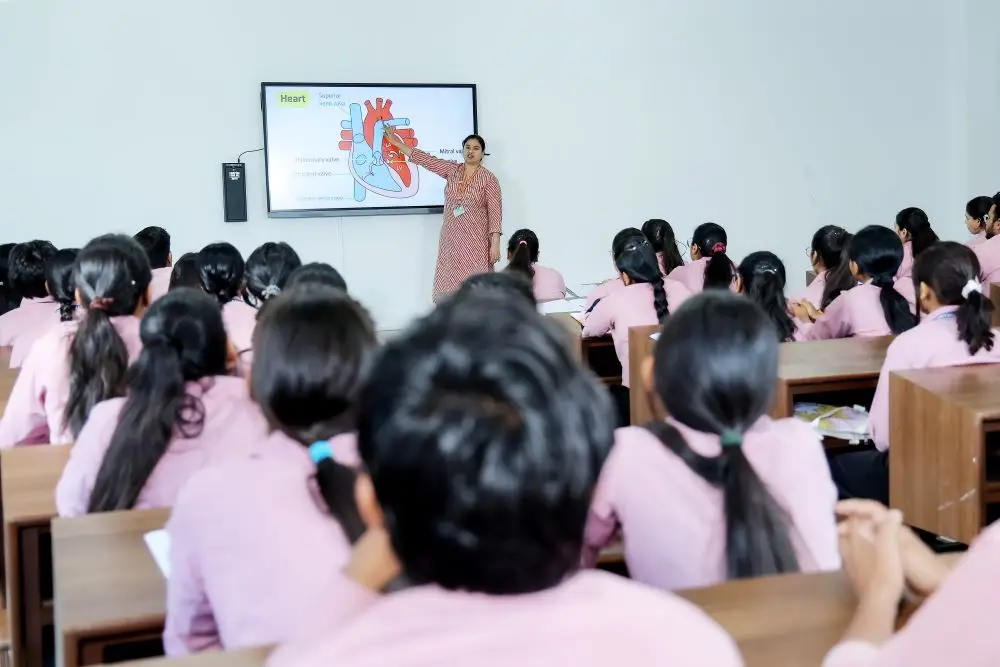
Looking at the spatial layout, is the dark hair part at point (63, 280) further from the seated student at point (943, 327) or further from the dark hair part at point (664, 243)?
the dark hair part at point (664, 243)

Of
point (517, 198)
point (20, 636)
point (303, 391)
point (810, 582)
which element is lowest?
point (20, 636)

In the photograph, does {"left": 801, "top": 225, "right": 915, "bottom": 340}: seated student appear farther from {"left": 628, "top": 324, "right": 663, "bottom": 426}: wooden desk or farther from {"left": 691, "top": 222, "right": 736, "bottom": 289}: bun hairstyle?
{"left": 628, "top": 324, "right": 663, "bottom": 426}: wooden desk

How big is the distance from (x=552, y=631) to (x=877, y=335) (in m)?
3.20

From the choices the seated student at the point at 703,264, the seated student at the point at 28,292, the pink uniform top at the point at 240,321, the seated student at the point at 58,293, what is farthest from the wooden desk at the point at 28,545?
the seated student at the point at 703,264

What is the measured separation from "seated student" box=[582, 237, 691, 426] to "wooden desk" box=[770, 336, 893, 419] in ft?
2.51

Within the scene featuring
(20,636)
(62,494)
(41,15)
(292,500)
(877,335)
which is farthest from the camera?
(41,15)

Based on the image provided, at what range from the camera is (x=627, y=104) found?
282 inches

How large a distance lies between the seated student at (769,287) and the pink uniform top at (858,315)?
15cm

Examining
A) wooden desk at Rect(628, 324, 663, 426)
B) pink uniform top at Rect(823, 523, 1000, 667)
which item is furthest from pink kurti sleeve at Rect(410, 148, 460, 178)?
pink uniform top at Rect(823, 523, 1000, 667)

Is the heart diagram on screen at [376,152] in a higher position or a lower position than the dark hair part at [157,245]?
higher

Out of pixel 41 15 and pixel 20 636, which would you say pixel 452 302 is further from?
pixel 41 15

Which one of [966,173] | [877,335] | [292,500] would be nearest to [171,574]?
[292,500]

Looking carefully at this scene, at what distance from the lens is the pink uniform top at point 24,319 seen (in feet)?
12.7

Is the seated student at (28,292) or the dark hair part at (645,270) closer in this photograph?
the seated student at (28,292)
